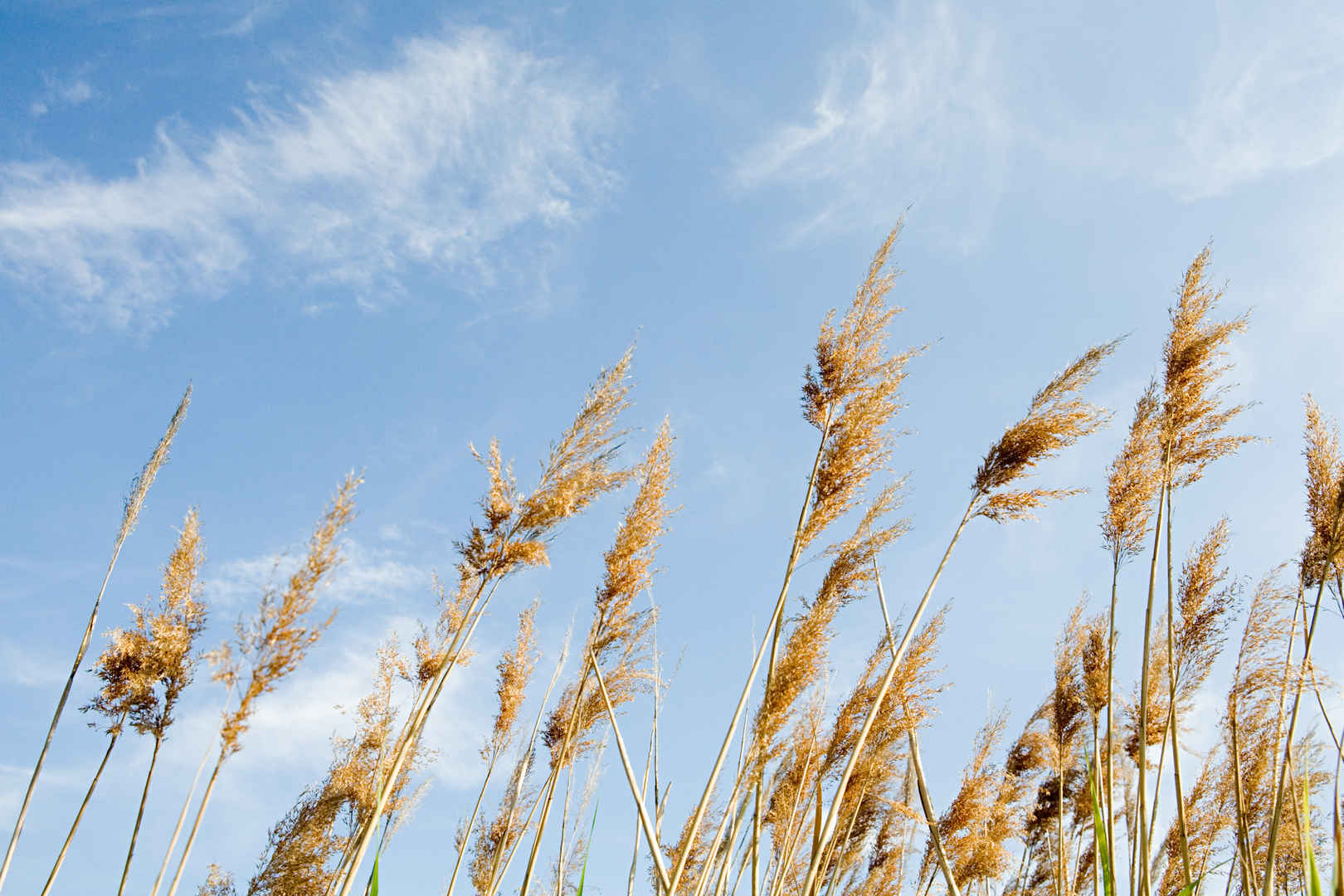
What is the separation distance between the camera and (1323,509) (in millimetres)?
3719

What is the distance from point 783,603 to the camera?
344cm

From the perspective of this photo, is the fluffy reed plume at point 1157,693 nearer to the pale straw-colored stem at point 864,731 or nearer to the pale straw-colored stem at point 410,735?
the pale straw-colored stem at point 864,731

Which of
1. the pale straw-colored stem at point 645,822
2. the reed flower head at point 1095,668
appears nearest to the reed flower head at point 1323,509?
the reed flower head at point 1095,668

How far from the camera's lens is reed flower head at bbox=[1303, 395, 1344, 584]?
351 centimetres

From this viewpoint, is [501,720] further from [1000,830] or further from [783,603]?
[1000,830]

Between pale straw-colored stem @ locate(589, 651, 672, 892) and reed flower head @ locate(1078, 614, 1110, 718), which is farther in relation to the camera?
reed flower head @ locate(1078, 614, 1110, 718)

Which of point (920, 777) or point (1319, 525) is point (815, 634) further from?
point (1319, 525)

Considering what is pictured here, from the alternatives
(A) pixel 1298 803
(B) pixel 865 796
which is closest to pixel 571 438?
(B) pixel 865 796

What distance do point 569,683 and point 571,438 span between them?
237 centimetres

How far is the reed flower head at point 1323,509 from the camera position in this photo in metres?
3.51

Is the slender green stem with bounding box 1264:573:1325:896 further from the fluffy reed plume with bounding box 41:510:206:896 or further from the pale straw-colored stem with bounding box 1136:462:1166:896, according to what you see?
the fluffy reed plume with bounding box 41:510:206:896

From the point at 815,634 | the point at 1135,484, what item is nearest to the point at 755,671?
the point at 815,634

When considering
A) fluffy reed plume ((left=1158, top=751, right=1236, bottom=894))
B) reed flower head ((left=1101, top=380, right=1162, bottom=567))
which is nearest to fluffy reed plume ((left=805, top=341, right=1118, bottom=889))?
reed flower head ((left=1101, top=380, right=1162, bottom=567))

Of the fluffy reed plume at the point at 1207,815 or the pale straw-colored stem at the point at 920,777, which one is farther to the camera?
the fluffy reed plume at the point at 1207,815
